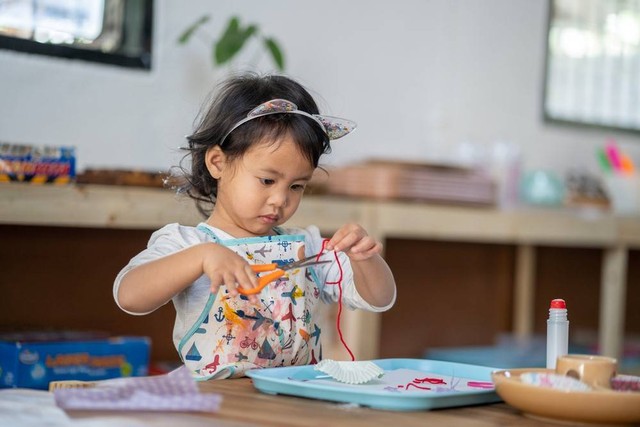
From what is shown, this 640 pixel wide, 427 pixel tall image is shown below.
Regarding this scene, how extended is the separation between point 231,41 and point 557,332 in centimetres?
168

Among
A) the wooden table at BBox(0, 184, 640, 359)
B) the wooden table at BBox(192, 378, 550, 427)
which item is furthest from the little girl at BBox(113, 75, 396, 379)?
the wooden table at BBox(0, 184, 640, 359)

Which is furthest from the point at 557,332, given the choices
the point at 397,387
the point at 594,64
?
the point at 594,64

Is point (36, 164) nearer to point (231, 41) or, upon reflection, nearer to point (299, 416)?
point (231, 41)

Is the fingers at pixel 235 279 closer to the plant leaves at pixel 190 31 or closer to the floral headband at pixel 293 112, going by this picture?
the floral headband at pixel 293 112

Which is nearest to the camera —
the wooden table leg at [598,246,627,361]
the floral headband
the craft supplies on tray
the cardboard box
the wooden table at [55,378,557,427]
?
the wooden table at [55,378,557,427]

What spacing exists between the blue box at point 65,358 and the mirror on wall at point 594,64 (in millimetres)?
2149

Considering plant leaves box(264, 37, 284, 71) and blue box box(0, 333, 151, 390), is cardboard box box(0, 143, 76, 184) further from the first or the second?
plant leaves box(264, 37, 284, 71)

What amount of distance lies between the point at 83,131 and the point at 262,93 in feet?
3.90

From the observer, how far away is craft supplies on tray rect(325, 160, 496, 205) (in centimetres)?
285

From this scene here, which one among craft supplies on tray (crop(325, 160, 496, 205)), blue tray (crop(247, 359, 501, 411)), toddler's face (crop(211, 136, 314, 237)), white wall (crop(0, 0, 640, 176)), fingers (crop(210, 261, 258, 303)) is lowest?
blue tray (crop(247, 359, 501, 411))

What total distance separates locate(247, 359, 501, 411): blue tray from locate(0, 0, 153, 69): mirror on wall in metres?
1.59

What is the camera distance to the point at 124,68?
263 cm

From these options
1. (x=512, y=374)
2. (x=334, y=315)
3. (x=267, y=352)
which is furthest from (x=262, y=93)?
(x=334, y=315)

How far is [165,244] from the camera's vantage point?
134cm
